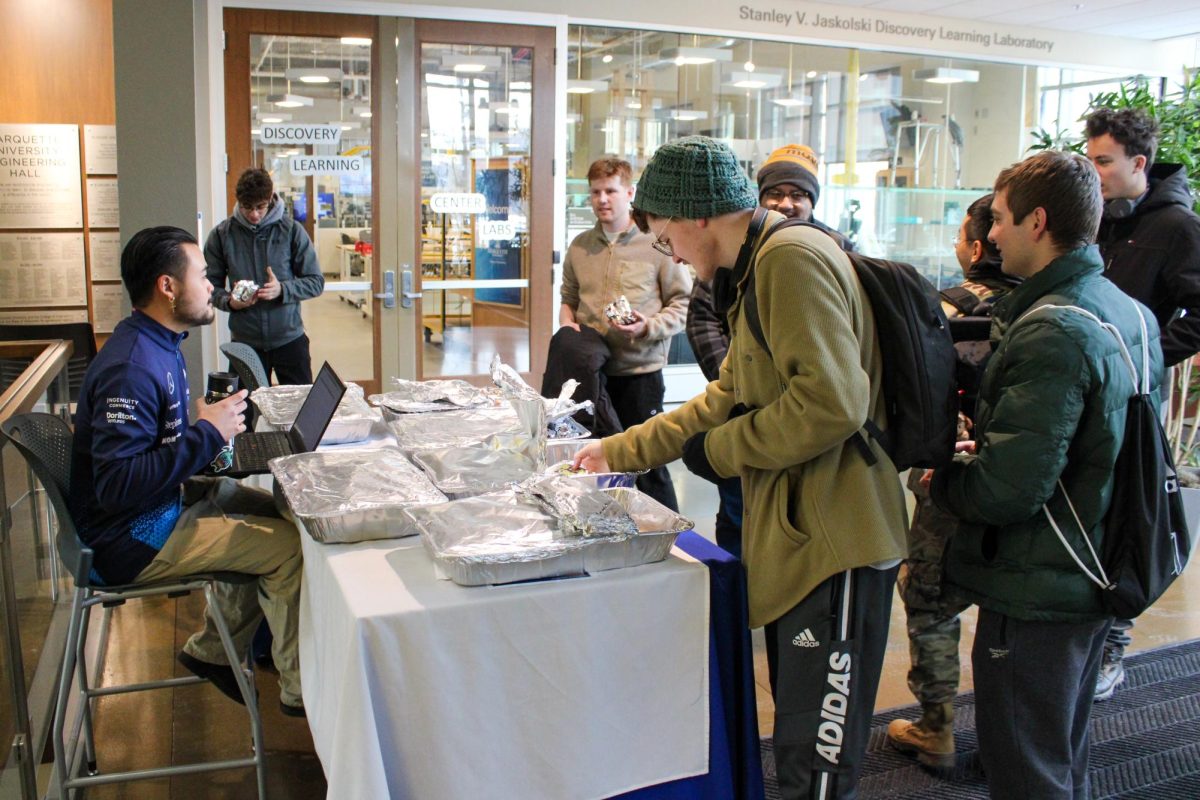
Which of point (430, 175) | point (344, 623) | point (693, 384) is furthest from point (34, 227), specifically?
point (344, 623)

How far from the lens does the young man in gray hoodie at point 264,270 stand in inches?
178

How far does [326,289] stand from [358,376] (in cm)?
53

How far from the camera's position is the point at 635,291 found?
3670 mm

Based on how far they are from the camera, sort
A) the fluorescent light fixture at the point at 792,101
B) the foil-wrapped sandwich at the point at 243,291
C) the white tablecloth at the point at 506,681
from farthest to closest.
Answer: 1. the fluorescent light fixture at the point at 792,101
2. the foil-wrapped sandwich at the point at 243,291
3. the white tablecloth at the point at 506,681

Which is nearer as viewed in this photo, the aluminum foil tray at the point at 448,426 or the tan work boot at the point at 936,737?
the aluminum foil tray at the point at 448,426

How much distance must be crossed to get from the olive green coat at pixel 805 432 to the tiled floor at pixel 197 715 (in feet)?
4.33

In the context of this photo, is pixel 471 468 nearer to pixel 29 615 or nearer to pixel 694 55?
pixel 29 615

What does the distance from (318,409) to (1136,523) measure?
180 centimetres

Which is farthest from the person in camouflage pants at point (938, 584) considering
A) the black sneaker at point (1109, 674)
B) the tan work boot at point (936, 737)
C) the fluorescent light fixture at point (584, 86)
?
the fluorescent light fixture at point (584, 86)

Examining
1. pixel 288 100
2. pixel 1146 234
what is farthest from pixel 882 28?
pixel 1146 234

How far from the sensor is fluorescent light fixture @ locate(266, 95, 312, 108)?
5496 millimetres

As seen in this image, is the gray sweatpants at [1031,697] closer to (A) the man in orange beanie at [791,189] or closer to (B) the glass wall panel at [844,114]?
(A) the man in orange beanie at [791,189]

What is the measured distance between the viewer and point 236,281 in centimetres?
458

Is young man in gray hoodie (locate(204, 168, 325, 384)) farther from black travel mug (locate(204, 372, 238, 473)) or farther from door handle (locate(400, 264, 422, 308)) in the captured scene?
black travel mug (locate(204, 372, 238, 473))
